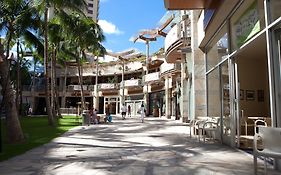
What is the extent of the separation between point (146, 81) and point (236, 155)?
35.9 meters

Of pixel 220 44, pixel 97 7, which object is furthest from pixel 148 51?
pixel 97 7

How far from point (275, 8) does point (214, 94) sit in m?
6.10

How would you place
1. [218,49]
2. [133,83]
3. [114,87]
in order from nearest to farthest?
1. [218,49]
2. [133,83]
3. [114,87]

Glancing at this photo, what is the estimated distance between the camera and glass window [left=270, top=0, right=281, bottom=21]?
5.92 meters

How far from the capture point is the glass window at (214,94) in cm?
1105

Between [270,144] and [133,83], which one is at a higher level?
[133,83]

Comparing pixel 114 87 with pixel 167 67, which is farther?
pixel 114 87

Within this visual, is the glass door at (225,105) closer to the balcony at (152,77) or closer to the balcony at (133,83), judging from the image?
the balcony at (152,77)

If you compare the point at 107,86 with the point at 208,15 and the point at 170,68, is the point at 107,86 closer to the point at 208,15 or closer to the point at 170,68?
the point at 170,68

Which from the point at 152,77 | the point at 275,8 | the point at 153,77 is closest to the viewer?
the point at 275,8

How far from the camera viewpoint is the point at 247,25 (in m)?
8.05

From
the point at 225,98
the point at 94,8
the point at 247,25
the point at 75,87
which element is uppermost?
the point at 94,8

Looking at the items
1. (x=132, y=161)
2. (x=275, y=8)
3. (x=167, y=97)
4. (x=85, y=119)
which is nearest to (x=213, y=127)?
(x=132, y=161)

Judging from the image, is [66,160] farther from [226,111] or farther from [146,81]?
[146,81]
